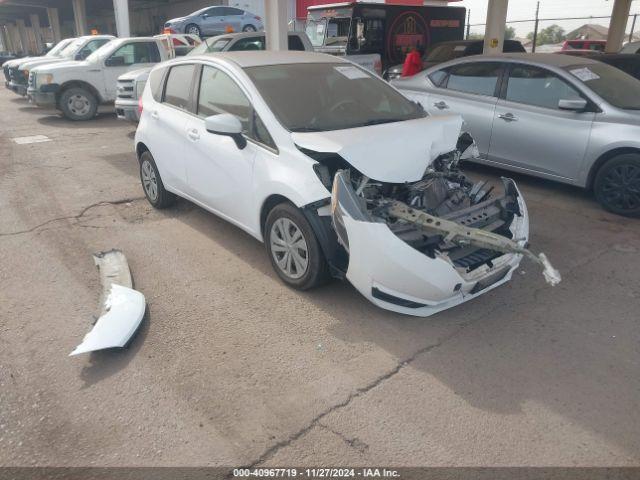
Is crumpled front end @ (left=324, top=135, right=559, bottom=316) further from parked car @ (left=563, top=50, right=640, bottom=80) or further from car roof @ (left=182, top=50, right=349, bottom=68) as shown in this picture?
parked car @ (left=563, top=50, right=640, bottom=80)

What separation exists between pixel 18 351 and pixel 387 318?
2.49 metres

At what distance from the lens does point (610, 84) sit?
628 centimetres

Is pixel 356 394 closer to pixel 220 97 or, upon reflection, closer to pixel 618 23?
pixel 220 97

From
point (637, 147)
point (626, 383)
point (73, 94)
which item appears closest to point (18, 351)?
point (626, 383)

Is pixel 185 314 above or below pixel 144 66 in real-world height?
below

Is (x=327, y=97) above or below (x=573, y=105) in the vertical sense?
above

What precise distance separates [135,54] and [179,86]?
28.0 feet

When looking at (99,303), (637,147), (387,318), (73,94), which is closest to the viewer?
(387,318)

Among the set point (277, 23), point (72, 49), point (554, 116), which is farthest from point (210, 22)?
point (554, 116)

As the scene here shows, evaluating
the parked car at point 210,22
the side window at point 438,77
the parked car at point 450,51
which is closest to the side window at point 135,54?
the parked car at point 450,51

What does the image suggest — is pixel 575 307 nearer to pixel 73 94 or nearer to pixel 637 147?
pixel 637 147

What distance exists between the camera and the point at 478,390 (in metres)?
3.03

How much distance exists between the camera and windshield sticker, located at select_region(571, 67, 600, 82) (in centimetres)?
618

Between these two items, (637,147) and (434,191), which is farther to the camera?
(637,147)
